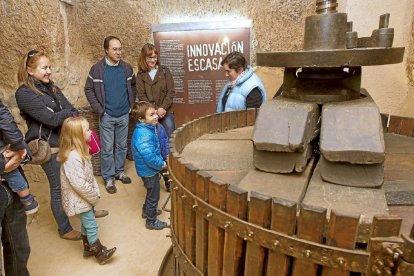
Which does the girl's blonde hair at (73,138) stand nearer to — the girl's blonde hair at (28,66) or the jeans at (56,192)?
the jeans at (56,192)

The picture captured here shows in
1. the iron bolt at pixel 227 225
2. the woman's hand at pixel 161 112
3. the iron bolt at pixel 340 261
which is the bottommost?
the iron bolt at pixel 340 261

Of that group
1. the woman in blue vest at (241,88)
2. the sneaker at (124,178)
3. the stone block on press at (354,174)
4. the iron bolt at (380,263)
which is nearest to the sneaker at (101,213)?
the sneaker at (124,178)

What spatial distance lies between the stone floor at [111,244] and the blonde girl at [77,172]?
0.44 metres

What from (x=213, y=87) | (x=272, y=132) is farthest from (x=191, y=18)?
(x=272, y=132)

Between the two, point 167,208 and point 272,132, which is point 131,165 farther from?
point 272,132

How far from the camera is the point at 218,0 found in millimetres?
5066

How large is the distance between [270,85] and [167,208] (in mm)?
2411

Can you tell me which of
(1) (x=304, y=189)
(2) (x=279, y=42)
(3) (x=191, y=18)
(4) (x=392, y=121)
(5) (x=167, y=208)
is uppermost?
(3) (x=191, y=18)

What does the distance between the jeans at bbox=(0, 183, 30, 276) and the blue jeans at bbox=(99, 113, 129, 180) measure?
222cm

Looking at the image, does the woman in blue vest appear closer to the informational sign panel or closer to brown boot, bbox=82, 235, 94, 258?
the informational sign panel

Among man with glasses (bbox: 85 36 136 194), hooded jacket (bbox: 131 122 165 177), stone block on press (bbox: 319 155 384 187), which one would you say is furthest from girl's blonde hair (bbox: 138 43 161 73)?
stone block on press (bbox: 319 155 384 187)

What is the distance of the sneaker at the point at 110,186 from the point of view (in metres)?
4.76

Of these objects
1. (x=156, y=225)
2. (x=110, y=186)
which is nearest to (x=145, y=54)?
(x=110, y=186)

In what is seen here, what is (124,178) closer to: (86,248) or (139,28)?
(86,248)
